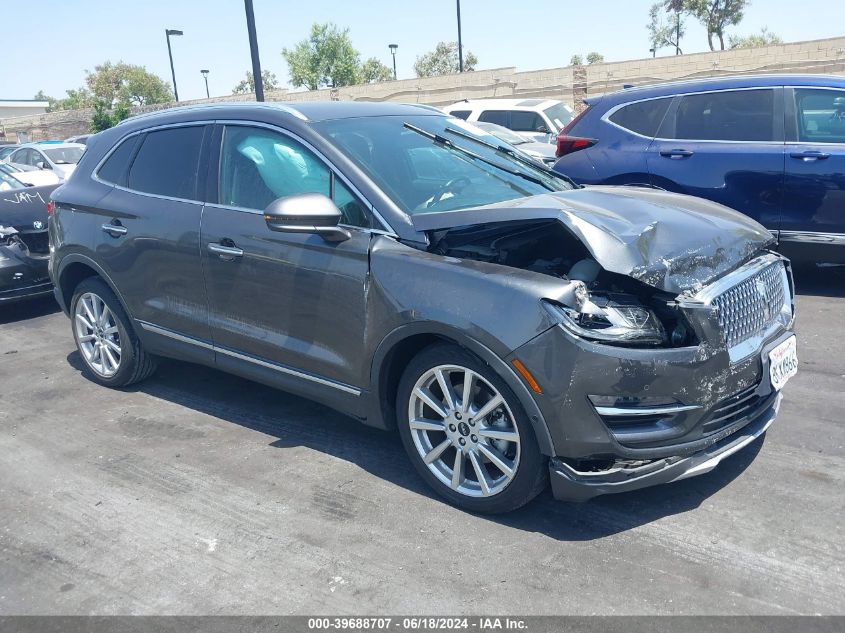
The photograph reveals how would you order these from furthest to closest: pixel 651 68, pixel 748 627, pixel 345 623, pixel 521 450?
pixel 651 68 → pixel 521 450 → pixel 345 623 → pixel 748 627

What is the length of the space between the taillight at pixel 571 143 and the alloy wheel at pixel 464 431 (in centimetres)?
456

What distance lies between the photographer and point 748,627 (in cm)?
271

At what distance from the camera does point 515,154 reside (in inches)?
196

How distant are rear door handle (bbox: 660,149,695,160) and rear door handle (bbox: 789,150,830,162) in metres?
0.82

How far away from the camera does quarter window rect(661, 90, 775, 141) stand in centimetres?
675

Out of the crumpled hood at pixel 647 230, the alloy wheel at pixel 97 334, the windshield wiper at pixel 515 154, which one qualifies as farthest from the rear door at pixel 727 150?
the alloy wheel at pixel 97 334

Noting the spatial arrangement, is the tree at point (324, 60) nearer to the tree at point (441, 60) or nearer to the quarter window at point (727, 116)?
the tree at point (441, 60)

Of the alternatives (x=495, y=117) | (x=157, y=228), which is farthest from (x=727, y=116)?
(x=495, y=117)

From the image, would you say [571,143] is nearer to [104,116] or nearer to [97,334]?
[97,334]

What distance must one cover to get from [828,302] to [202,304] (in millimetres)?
5167

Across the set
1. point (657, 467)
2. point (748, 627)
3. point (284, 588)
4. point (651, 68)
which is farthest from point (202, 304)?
point (651, 68)

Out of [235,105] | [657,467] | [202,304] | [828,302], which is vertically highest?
[235,105]

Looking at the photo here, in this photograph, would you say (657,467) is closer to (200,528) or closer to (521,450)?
(521,450)

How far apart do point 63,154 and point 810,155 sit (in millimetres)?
18569
